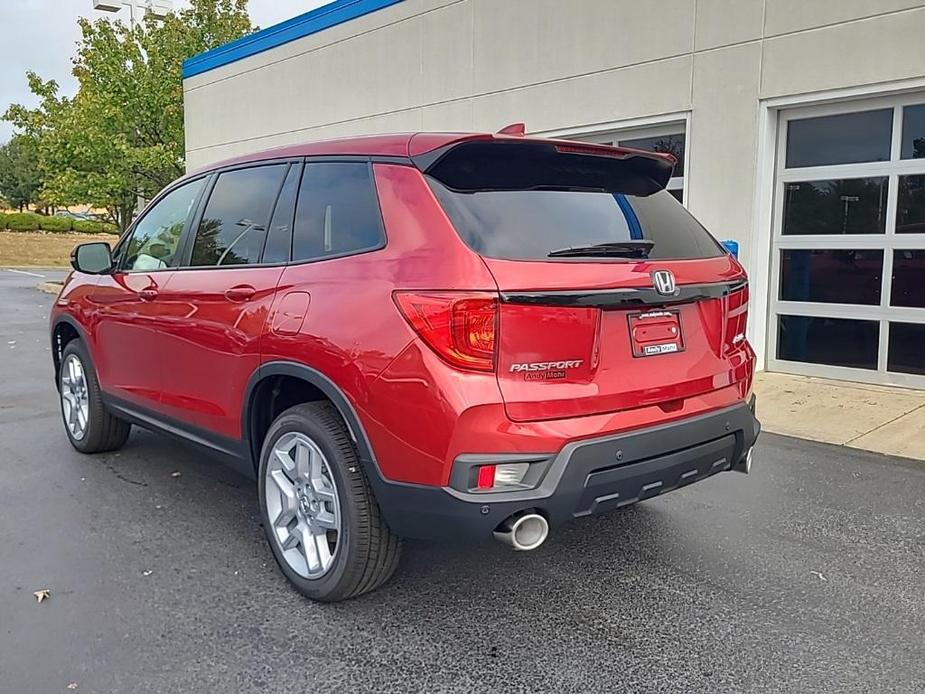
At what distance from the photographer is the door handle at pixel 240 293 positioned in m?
3.52

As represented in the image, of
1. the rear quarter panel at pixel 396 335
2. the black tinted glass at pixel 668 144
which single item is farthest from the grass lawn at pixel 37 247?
the rear quarter panel at pixel 396 335

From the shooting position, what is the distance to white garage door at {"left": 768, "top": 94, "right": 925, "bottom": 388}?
721cm

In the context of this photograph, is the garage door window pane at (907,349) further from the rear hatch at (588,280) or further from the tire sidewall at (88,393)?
the tire sidewall at (88,393)

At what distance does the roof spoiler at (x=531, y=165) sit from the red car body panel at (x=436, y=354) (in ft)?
0.17

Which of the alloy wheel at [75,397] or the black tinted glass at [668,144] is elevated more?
the black tinted glass at [668,144]

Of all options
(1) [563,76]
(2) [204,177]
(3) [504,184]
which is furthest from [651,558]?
(1) [563,76]

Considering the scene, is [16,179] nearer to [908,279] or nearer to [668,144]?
[668,144]

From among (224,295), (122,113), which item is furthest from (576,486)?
(122,113)

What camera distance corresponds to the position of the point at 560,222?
303 centimetres

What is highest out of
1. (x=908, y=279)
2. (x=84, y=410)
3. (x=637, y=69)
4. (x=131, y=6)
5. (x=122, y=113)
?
(x=131, y=6)

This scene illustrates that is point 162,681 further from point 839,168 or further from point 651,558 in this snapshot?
point 839,168

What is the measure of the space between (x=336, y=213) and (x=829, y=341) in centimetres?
628

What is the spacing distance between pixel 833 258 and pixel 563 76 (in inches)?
153

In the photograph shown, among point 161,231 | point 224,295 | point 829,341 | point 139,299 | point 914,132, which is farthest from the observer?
point 829,341
